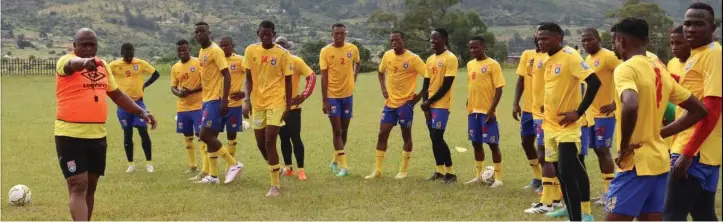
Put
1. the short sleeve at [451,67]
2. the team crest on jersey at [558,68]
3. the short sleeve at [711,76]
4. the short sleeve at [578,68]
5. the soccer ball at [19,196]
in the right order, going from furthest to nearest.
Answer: the short sleeve at [451,67], the soccer ball at [19,196], the team crest on jersey at [558,68], the short sleeve at [578,68], the short sleeve at [711,76]

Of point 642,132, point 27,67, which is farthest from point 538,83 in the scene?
point 27,67

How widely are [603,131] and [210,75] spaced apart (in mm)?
5478

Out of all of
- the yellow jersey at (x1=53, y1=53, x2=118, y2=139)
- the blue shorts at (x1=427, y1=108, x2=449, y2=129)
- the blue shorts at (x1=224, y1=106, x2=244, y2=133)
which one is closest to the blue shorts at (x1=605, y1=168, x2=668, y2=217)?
the yellow jersey at (x1=53, y1=53, x2=118, y2=139)

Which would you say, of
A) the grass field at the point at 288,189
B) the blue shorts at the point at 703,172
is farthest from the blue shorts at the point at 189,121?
the blue shorts at the point at 703,172

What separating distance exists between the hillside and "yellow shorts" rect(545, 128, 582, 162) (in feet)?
311

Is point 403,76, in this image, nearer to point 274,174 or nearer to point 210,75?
point 274,174

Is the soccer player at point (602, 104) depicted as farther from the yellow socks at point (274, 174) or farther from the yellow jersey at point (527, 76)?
the yellow socks at point (274, 174)

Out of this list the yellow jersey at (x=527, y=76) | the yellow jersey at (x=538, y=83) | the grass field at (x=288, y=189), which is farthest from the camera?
the yellow jersey at (x=527, y=76)

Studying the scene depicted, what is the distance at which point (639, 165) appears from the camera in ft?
19.5

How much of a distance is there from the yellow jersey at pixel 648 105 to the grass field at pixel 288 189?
323cm

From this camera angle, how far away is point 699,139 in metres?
6.15

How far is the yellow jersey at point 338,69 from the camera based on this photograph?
12820 millimetres

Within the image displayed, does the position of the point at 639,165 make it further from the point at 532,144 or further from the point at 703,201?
the point at 532,144

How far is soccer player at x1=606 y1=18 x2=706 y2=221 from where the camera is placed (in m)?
5.82
